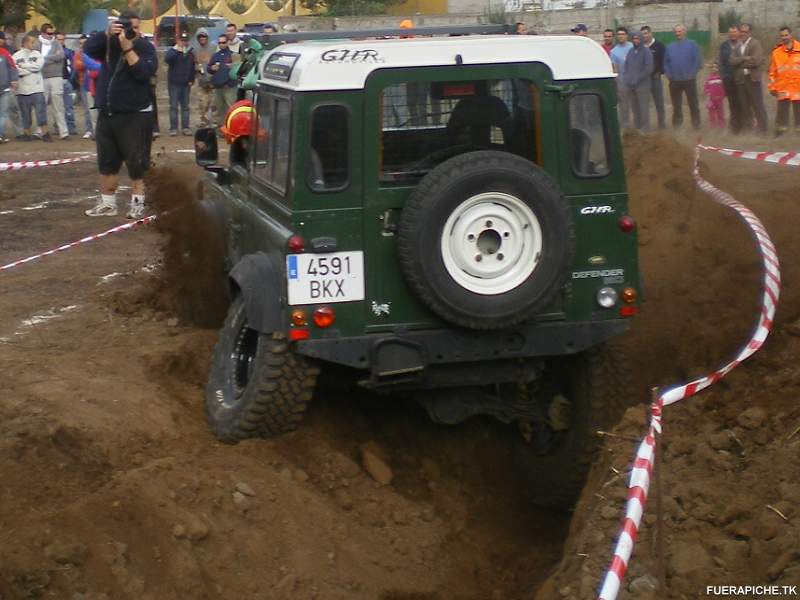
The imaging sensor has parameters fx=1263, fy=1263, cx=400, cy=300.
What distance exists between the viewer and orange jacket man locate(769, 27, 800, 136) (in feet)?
57.1

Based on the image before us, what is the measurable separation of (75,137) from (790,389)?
1783 cm

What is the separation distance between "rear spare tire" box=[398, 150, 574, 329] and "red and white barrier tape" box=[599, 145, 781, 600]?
0.81 meters

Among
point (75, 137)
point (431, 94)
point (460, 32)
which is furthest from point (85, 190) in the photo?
point (431, 94)

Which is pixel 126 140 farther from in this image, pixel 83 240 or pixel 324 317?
pixel 324 317

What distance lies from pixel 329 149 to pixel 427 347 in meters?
1.05

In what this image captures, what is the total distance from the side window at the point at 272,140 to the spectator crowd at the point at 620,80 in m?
9.83

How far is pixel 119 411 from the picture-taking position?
6805mm

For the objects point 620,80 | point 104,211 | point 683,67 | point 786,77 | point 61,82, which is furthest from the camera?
point 61,82

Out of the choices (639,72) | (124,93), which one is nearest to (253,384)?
(124,93)

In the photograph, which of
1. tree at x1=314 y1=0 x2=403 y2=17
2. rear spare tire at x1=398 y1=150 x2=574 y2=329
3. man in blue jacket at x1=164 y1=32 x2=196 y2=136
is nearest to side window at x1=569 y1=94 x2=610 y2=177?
rear spare tire at x1=398 y1=150 x2=574 y2=329

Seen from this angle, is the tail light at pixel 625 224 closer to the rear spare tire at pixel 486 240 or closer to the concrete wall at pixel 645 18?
the rear spare tire at pixel 486 240

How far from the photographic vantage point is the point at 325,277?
596 cm

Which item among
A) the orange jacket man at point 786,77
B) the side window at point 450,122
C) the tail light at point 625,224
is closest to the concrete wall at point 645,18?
the orange jacket man at point 786,77

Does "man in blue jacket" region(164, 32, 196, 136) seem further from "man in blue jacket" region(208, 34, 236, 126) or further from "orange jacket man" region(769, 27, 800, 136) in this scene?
"orange jacket man" region(769, 27, 800, 136)
